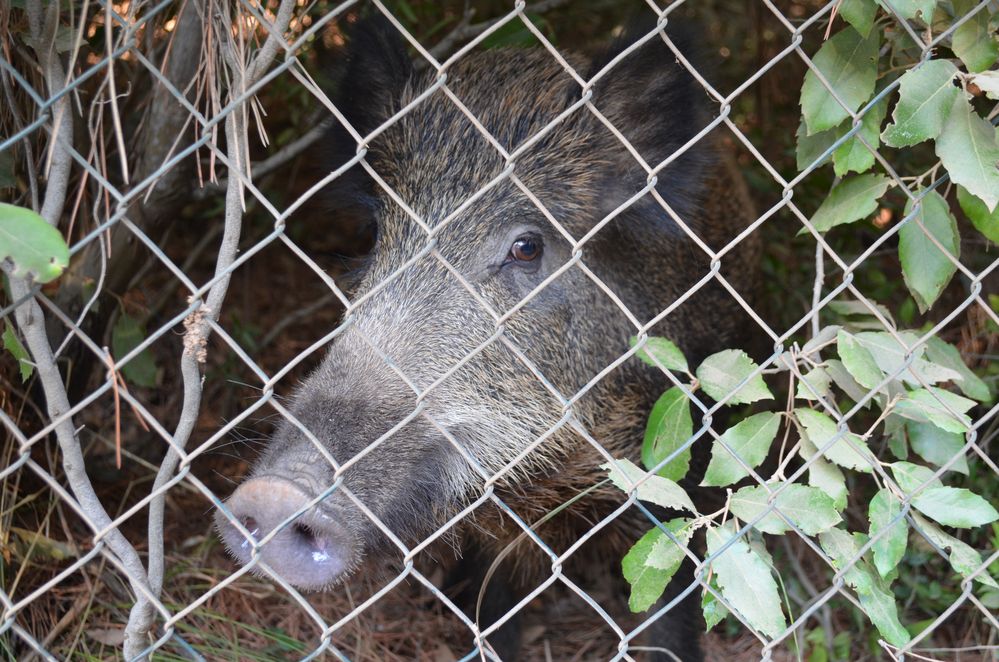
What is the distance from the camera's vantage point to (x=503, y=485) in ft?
9.12

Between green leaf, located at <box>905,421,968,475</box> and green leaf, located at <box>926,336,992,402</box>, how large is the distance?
13cm

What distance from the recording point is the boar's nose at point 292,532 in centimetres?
192

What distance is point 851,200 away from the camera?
2264 mm

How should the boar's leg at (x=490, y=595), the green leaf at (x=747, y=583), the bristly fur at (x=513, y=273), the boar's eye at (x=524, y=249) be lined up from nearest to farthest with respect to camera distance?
the green leaf at (x=747, y=583) < the bristly fur at (x=513, y=273) < the boar's eye at (x=524, y=249) < the boar's leg at (x=490, y=595)

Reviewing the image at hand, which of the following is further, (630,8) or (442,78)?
(630,8)

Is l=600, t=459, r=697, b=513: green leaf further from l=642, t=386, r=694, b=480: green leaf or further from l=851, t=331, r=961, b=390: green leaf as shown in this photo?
l=851, t=331, r=961, b=390: green leaf

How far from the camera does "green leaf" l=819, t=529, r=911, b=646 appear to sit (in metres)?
2.06

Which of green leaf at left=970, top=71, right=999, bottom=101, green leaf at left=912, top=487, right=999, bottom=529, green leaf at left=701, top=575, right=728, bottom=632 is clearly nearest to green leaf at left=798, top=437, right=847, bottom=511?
green leaf at left=912, top=487, right=999, bottom=529

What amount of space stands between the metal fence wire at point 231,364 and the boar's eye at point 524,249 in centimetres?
9

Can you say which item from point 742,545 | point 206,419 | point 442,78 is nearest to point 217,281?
point 442,78

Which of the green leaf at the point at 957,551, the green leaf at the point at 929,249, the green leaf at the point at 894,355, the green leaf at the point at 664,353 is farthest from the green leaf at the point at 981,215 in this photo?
the green leaf at the point at 664,353

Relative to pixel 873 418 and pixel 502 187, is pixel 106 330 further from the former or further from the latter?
pixel 873 418

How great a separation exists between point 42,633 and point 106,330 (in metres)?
1.09

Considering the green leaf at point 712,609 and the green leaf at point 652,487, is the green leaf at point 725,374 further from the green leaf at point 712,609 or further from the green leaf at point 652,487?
the green leaf at point 712,609
